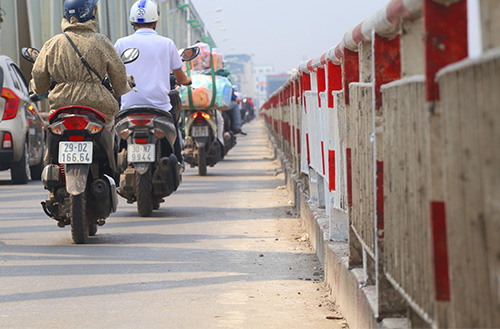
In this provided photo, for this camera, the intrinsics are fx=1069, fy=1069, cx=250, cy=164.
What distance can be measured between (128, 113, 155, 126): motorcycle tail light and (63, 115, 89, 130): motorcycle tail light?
1.78 m

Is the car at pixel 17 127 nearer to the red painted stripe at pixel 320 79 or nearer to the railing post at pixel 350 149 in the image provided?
the red painted stripe at pixel 320 79

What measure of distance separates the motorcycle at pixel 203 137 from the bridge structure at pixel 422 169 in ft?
36.6

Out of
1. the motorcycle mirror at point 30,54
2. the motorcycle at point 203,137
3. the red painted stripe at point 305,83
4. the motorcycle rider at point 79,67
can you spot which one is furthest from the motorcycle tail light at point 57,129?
the motorcycle at point 203,137

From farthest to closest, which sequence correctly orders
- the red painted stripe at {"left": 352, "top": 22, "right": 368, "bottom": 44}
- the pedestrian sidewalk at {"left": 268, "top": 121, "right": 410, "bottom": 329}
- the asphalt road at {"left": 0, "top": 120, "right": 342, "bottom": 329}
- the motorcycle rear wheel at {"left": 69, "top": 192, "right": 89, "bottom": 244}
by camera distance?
the motorcycle rear wheel at {"left": 69, "top": 192, "right": 89, "bottom": 244}, the asphalt road at {"left": 0, "top": 120, "right": 342, "bottom": 329}, the red painted stripe at {"left": 352, "top": 22, "right": 368, "bottom": 44}, the pedestrian sidewalk at {"left": 268, "top": 121, "right": 410, "bottom": 329}

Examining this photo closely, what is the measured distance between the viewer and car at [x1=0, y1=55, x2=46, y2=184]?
48.7ft

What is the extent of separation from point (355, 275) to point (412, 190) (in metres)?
1.65

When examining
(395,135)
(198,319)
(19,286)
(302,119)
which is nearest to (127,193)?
(302,119)

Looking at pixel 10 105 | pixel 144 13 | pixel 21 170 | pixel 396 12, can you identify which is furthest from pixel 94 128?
pixel 21 170

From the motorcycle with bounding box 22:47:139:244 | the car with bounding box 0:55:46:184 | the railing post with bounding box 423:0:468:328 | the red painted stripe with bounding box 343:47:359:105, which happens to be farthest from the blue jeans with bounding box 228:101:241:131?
the railing post with bounding box 423:0:468:328

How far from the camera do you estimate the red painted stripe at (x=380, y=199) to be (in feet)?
12.7

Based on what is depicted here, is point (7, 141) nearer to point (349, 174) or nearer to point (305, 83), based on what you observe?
point (305, 83)

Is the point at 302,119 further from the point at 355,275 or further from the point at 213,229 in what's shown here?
the point at 355,275

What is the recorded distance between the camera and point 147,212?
10227mm

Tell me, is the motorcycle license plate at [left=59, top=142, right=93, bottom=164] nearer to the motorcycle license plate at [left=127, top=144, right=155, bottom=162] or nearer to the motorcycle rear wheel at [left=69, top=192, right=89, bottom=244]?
the motorcycle rear wheel at [left=69, top=192, right=89, bottom=244]
